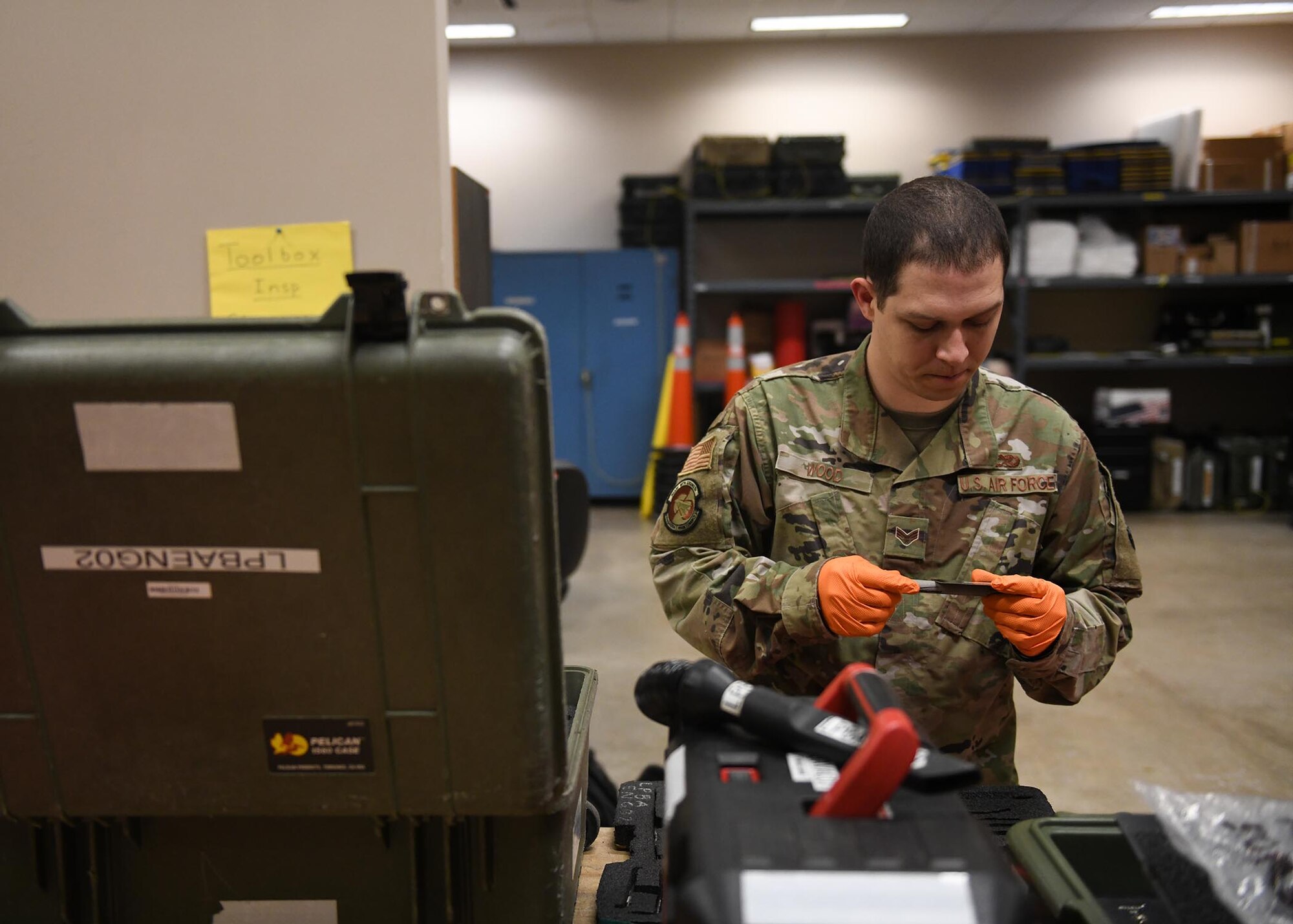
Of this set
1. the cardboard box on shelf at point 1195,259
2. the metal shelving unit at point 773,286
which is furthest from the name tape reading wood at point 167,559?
the cardboard box on shelf at point 1195,259

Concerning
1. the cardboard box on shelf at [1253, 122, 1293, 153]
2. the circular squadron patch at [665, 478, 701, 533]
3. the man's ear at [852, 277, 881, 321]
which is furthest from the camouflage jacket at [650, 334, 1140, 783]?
the cardboard box on shelf at [1253, 122, 1293, 153]

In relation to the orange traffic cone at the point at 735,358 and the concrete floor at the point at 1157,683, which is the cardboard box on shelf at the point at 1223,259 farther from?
the orange traffic cone at the point at 735,358

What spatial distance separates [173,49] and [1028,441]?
49.7 inches

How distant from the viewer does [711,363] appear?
5.59 metres

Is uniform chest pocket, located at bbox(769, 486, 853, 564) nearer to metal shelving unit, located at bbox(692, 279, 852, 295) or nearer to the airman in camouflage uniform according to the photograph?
the airman in camouflage uniform

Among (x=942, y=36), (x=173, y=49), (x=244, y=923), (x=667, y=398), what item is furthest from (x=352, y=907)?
(x=942, y=36)

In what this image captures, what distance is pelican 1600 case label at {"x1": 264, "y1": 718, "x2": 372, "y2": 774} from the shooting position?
0.57m

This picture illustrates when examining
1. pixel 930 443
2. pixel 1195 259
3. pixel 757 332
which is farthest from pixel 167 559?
pixel 1195 259

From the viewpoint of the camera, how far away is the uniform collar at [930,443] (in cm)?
118

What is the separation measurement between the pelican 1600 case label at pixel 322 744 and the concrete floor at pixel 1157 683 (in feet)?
6.78

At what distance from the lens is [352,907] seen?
62 cm

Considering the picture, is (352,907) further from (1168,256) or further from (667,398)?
(1168,256)

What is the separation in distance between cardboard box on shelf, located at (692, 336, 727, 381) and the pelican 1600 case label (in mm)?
5078

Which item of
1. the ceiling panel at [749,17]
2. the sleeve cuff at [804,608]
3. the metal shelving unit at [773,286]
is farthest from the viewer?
the metal shelving unit at [773,286]
